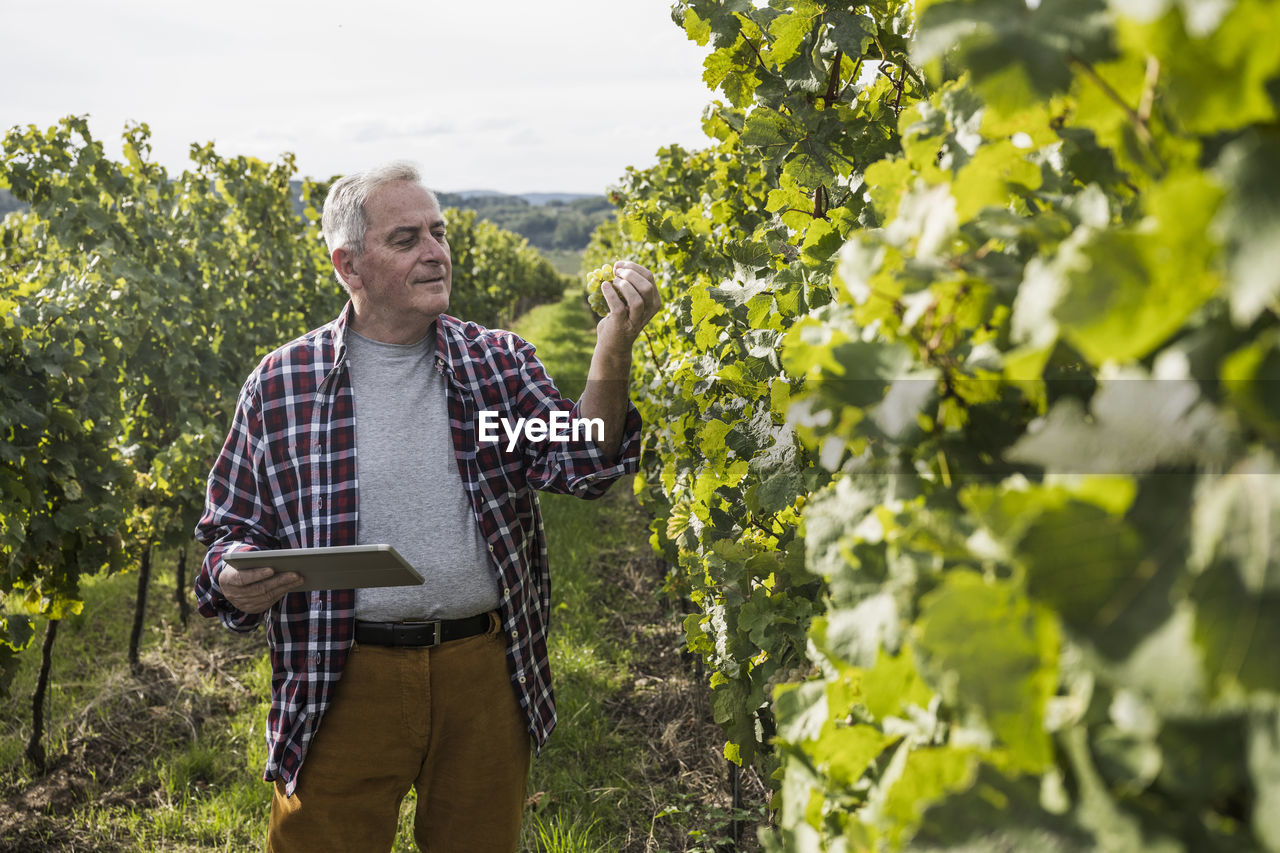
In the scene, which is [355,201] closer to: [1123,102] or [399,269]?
[399,269]

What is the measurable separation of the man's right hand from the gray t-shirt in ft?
0.79

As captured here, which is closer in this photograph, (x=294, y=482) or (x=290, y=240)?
(x=294, y=482)

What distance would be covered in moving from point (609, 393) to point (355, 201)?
94 centimetres

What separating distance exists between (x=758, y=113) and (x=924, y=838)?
1.68 metres

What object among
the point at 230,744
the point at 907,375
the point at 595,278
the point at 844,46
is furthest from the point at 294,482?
the point at 230,744

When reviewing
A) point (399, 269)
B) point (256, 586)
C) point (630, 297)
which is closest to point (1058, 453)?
point (630, 297)

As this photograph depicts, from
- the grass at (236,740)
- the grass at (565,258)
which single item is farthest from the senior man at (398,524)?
the grass at (565,258)

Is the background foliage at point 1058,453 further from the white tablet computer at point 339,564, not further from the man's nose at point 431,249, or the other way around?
the man's nose at point 431,249

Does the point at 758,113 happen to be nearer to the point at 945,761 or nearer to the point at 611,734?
the point at 945,761

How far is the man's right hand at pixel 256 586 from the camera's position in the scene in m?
2.07

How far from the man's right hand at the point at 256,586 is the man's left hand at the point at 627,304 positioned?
3.06 feet

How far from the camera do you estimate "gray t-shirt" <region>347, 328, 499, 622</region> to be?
7.59ft

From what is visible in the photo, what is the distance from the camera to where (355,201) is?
8.25ft

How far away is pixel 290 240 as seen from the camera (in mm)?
8391
